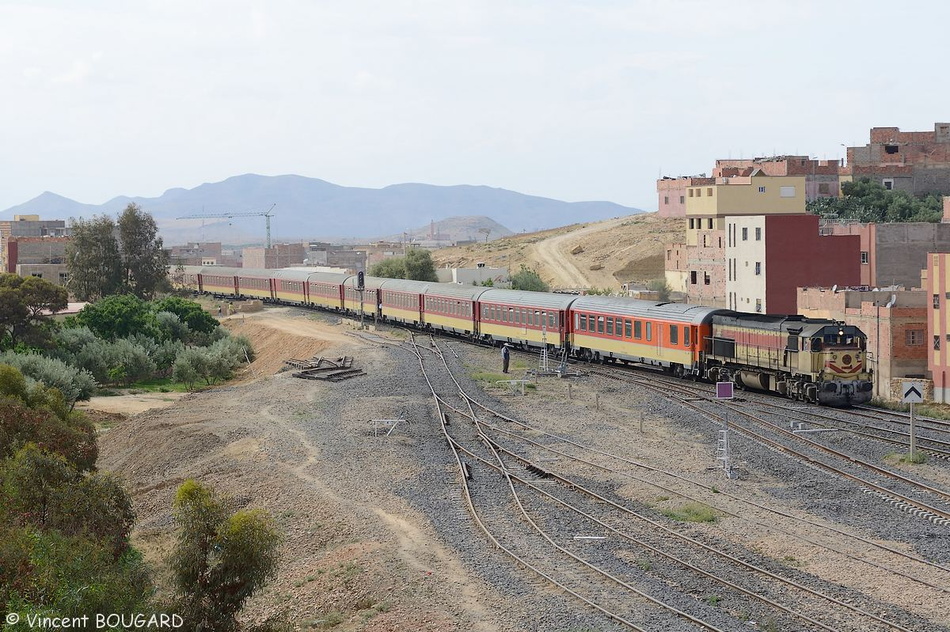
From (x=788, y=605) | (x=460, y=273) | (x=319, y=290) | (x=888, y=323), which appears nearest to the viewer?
(x=788, y=605)

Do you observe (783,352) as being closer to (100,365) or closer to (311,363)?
(311,363)

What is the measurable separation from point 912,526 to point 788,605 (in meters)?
5.89

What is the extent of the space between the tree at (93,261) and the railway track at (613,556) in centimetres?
6964

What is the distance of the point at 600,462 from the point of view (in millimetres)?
26984

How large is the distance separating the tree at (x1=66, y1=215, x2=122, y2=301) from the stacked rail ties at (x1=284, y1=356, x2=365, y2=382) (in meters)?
45.7

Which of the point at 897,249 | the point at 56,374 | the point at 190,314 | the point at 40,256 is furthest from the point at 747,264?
the point at 40,256

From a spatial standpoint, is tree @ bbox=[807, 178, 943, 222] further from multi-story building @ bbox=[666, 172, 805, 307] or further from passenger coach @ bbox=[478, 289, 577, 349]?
passenger coach @ bbox=[478, 289, 577, 349]

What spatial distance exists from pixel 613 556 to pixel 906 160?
106 meters

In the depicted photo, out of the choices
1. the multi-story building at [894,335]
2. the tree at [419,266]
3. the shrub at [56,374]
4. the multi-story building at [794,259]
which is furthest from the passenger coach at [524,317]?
the tree at [419,266]

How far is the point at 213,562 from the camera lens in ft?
46.5

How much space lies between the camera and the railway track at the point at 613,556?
15742mm

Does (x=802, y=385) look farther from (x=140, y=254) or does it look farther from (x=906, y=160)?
(x=906, y=160)

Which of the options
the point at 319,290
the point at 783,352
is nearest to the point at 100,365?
the point at 319,290

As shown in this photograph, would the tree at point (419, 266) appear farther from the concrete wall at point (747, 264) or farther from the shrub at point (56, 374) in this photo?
the shrub at point (56, 374)
